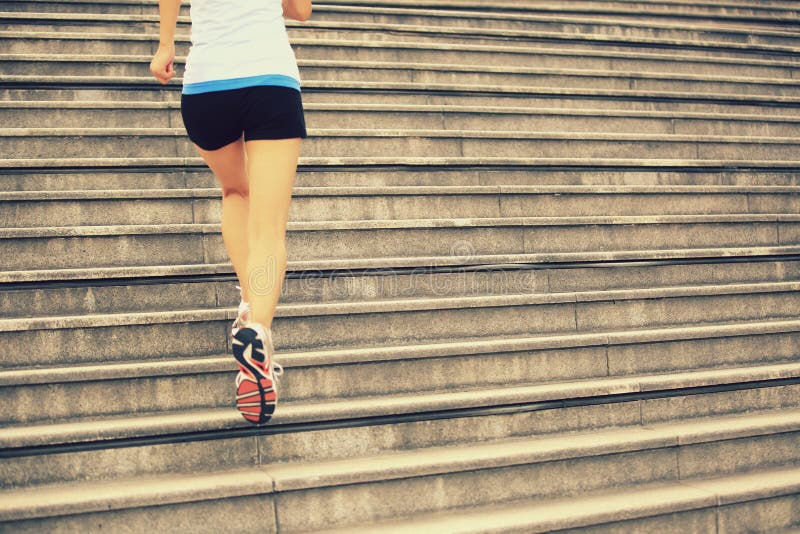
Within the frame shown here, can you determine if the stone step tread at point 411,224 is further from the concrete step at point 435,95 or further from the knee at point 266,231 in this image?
the concrete step at point 435,95

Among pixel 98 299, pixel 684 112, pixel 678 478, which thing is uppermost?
pixel 684 112

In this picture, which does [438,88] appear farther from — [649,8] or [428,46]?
[649,8]

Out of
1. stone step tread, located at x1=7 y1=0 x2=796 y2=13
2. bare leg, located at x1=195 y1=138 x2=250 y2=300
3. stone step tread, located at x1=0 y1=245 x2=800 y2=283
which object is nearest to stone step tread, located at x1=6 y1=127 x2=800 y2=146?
stone step tread, located at x1=0 y1=245 x2=800 y2=283

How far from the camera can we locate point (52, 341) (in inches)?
137

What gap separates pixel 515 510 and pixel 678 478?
2.51 ft

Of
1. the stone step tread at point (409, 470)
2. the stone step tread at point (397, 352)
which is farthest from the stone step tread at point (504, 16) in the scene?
the stone step tread at point (409, 470)

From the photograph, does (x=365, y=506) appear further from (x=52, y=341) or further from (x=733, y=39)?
(x=733, y=39)

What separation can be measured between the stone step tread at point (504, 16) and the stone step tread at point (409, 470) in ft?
13.9

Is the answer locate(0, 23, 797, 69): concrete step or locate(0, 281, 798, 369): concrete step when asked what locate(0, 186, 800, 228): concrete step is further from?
locate(0, 23, 797, 69): concrete step

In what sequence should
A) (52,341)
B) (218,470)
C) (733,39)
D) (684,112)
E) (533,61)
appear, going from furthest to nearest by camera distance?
(733,39)
(533,61)
(684,112)
(52,341)
(218,470)

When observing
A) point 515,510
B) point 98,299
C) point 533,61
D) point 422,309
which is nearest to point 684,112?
point 533,61

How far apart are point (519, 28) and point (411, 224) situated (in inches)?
151

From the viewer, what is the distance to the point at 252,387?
272cm

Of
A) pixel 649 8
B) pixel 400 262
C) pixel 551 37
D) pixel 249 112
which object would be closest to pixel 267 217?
pixel 249 112
